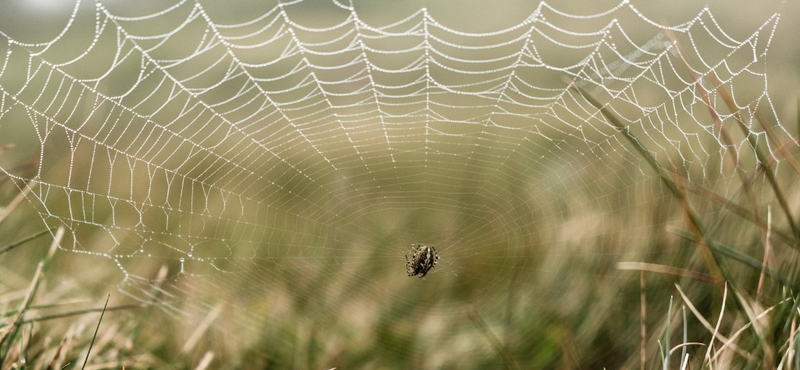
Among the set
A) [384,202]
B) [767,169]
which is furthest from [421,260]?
[767,169]

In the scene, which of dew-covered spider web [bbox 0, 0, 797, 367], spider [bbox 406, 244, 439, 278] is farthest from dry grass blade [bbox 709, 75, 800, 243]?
spider [bbox 406, 244, 439, 278]

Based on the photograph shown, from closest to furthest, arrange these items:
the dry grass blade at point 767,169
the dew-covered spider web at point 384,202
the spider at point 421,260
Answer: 1. the dry grass blade at point 767,169
2. the dew-covered spider web at point 384,202
3. the spider at point 421,260

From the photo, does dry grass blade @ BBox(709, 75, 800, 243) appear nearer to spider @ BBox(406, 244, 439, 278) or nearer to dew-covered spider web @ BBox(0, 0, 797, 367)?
dew-covered spider web @ BBox(0, 0, 797, 367)

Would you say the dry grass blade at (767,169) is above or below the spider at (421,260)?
above

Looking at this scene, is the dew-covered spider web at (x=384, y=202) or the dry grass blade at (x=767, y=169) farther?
the dew-covered spider web at (x=384, y=202)

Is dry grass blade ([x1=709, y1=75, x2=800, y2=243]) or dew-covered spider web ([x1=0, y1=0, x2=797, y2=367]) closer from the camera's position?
dry grass blade ([x1=709, y1=75, x2=800, y2=243])

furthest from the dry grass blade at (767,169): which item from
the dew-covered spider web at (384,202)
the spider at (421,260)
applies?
the spider at (421,260)

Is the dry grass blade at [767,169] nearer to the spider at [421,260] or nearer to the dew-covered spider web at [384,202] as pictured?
the dew-covered spider web at [384,202]

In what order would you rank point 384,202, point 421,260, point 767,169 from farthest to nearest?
point 384,202
point 421,260
point 767,169

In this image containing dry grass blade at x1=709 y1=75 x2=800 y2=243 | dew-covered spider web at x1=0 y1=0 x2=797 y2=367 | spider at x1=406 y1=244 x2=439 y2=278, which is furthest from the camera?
spider at x1=406 y1=244 x2=439 y2=278

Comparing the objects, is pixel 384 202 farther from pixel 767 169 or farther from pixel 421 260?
pixel 767 169
